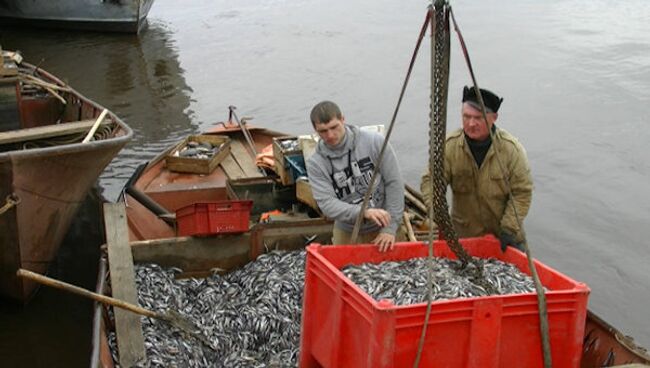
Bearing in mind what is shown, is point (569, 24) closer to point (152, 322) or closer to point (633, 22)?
point (633, 22)

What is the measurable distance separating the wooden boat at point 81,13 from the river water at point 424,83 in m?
0.51

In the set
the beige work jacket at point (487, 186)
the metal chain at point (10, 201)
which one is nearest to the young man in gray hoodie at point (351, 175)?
the beige work jacket at point (487, 186)

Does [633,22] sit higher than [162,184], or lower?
higher

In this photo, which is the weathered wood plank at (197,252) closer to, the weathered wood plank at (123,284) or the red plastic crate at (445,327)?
the weathered wood plank at (123,284)

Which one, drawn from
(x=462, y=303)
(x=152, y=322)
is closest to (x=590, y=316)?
(x=462, y=303)

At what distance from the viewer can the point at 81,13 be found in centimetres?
2358

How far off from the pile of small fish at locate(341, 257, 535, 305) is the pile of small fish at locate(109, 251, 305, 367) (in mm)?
1437

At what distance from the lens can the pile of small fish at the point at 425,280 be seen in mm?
3949

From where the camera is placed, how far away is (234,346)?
18.5ft

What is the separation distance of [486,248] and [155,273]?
3.23m

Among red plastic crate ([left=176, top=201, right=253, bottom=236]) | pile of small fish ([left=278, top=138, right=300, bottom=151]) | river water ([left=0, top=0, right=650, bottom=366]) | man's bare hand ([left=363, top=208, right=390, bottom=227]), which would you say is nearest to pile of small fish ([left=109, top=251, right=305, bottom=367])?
red plastic crate ([left=176, top=201, right=253, bottom=236])

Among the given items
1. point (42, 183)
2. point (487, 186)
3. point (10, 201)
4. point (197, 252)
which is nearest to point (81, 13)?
point (42, 183)

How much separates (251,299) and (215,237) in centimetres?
87

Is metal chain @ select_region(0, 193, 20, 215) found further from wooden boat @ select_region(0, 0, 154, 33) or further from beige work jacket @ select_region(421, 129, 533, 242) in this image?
wooden boat @ select_region(0, 0, 154, 33)
